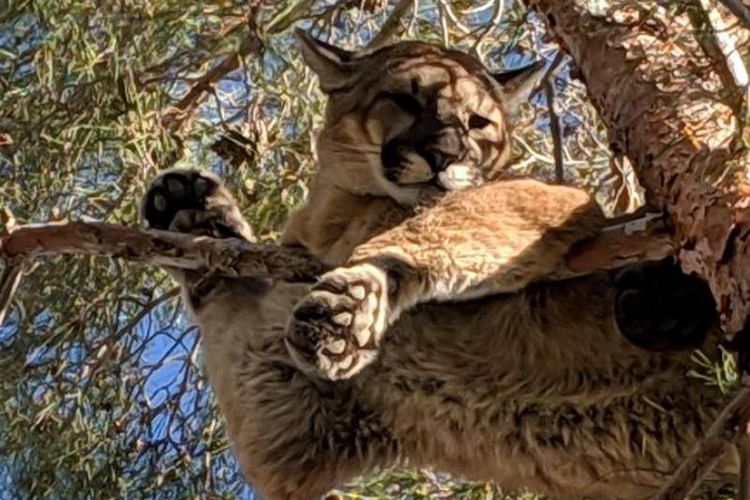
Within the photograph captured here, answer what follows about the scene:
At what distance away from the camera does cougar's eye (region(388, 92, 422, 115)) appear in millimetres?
4520

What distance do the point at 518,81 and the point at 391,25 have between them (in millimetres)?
679

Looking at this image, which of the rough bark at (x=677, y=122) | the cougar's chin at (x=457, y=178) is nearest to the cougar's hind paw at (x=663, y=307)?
the rough bark at (x=677, y=122)

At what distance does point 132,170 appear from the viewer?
4836mm

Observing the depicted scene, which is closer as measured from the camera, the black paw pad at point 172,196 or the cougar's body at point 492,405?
the cougar's body at point 492,405

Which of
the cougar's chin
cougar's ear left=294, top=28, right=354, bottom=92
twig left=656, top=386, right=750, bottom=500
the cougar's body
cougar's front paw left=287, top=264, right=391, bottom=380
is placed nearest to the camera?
twig left=656, top=386, right=750, bottom=500

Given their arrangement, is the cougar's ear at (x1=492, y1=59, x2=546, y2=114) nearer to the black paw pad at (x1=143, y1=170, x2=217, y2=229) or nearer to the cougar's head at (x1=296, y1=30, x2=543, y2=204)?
the cougar's head at (x1=296, y1=30, x2=543, y2=204)

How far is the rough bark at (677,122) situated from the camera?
2697 millimetres

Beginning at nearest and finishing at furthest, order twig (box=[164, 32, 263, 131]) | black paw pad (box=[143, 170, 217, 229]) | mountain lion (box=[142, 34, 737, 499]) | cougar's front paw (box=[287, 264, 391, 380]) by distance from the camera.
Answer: cougar's front paw (box=[287, 264, 391, 380])
mountain lion (box=[142, 34, 737, 499])
black paw pad (box=[143, 170, 217, 229])
twig (box=[164, 32, 263, 131])

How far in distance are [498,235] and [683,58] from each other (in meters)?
0.67

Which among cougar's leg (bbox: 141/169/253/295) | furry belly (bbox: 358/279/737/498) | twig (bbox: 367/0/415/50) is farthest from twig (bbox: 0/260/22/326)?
twig (bbox: 367/0/415/50)

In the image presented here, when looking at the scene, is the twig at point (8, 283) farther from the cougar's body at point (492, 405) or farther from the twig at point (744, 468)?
the twig at point (744, 468)

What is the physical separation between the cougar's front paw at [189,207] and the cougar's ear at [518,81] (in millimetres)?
910

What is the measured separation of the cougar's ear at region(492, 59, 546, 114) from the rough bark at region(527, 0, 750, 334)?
799mm

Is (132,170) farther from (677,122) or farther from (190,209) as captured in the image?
(677,122)
